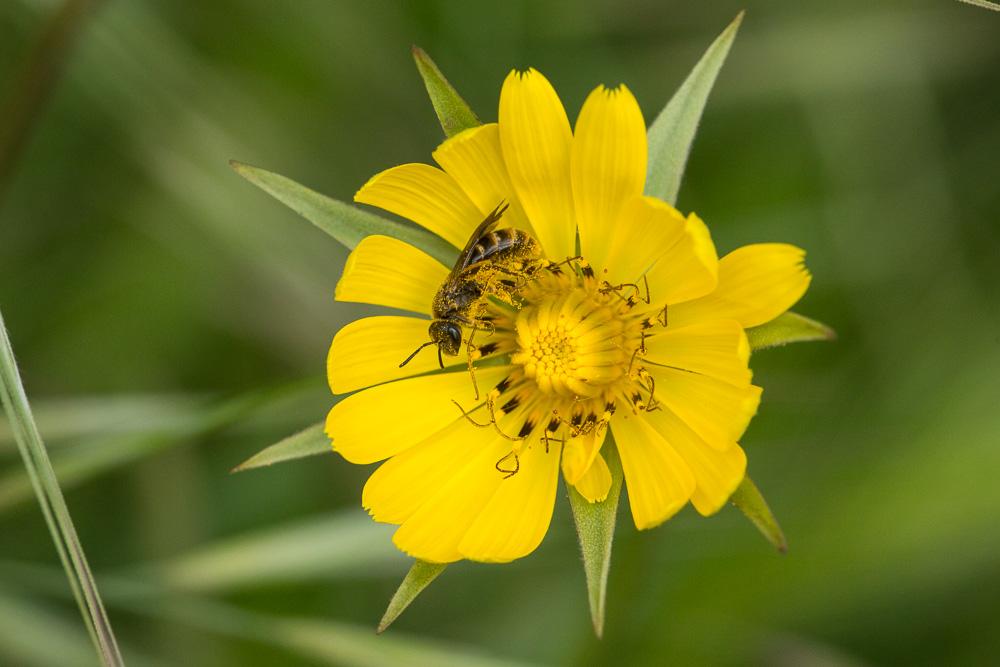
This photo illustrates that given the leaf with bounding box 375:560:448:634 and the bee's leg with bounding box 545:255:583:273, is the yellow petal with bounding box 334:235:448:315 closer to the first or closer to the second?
the bee's leg with bounding box 545:255:583:273

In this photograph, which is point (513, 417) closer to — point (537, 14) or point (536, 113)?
point (536, 113)

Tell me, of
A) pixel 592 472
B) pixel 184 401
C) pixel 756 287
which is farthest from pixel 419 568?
pixel 184 401

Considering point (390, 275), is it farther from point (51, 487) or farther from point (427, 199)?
point (51, 487)

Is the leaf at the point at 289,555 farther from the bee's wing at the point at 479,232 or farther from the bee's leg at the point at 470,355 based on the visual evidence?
the bee's wing at the point at 479,232

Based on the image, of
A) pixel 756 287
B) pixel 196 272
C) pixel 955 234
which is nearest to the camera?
pixel 756 287

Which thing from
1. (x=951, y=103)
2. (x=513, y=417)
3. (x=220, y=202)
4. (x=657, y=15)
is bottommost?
(x=513, y=417)

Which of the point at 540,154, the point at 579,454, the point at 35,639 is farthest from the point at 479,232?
the point at 35,639
